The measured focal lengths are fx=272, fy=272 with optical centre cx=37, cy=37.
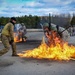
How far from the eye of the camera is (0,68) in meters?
9.76

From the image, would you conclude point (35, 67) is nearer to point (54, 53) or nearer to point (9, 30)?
point (54, 53)

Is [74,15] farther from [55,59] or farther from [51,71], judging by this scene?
[51,71]

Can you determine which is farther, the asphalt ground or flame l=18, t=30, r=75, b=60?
flame l=18, t=30, r=75, b=60

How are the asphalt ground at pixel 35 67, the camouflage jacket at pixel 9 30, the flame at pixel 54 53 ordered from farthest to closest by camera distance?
1. the camouflage jacket at pixel 9 30
2. the flame at pixel 54 53
3. the asphalt ground at pixel 35 67

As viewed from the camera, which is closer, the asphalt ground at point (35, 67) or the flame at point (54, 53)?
the asphalt ground at point (35, 67)

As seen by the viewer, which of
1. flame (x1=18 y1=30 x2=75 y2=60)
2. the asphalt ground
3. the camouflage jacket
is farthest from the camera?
the camouflage jacket

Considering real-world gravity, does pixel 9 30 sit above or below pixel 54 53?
above

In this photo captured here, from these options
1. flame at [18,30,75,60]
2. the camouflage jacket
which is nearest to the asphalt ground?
flame at [18,30,75,60]

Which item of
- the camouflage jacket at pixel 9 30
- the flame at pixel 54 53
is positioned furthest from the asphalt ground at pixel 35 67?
the camouflage jacket at pixel 9 30

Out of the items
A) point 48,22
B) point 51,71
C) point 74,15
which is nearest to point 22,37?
point 48,22

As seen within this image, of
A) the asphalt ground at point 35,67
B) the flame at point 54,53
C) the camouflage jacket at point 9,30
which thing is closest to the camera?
the asphalt ground at point 35,67

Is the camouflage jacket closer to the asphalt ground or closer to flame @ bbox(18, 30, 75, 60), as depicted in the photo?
flame @ bbox(18, 30, 75, 60)

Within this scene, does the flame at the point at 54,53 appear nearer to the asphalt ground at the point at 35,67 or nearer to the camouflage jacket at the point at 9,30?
the asphalt ground at the point at 35,67

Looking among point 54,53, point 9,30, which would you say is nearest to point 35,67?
point 54,53
